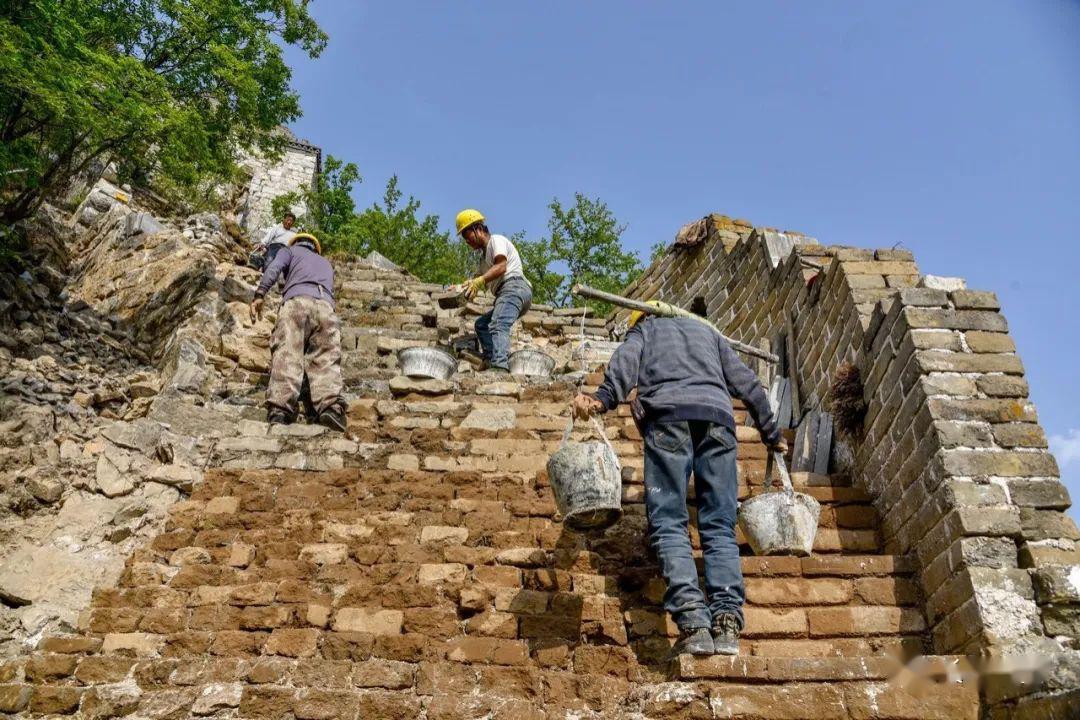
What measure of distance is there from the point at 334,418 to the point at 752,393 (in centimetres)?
300

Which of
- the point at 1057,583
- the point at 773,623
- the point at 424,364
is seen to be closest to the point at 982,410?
the point at 1057,583

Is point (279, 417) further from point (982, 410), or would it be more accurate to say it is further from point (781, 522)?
point (982, 410)

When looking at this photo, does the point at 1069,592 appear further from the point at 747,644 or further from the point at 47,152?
the point at 47,152

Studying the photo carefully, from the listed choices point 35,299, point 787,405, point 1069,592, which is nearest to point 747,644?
point 1069,592

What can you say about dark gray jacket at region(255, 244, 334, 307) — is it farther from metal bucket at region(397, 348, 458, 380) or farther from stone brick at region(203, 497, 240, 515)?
stone brick at region(203, 497, 240, 515)

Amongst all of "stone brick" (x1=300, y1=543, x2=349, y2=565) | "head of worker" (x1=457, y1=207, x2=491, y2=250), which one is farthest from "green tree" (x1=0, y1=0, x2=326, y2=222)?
"stone brick" (x1=300, y1=543, x2=349, y2=565)

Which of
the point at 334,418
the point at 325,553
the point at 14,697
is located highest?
the point at 334,418

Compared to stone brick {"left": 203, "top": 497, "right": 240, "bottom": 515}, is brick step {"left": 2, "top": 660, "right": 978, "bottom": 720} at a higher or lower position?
lower

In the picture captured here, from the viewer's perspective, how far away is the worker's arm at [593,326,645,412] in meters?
3.83

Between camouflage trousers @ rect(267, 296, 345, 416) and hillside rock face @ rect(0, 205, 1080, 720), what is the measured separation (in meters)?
0.24

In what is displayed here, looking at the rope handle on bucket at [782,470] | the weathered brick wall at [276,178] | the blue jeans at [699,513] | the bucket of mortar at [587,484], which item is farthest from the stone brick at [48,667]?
the weathered brick wall at [276,178]

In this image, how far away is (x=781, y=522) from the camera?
3.56 metres

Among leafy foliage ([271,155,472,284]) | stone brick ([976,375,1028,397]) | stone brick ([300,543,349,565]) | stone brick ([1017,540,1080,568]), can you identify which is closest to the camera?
stone brick ([1017,540,1080,568])

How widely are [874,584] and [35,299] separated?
8409 millimetres
